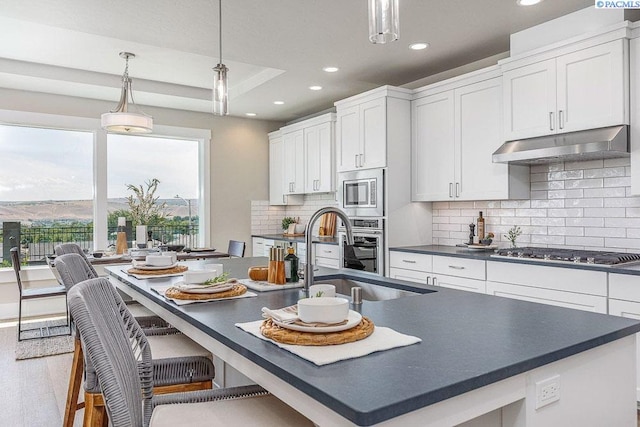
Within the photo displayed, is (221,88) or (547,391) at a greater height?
(221,88)

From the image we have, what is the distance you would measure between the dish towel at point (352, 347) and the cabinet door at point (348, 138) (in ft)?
12.1

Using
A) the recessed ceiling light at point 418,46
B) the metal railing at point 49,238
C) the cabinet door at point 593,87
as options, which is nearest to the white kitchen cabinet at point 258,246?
the metal railing at point 49,238

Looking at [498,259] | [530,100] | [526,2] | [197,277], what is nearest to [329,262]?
[498,259]

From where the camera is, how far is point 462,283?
3.70 meters

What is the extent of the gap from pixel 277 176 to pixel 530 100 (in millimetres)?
4059

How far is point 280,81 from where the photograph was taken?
4887mm

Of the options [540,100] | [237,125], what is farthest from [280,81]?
[540,100]

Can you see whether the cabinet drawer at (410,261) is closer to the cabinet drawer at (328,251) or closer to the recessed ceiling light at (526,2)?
the cabinet drawer at (328,251)

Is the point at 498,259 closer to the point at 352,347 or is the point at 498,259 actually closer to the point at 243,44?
the point at 352,347

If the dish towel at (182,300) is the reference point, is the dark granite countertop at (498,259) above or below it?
above

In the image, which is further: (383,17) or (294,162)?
(294,162)

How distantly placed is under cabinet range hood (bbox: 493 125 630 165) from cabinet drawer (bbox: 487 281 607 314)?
0.93 metres

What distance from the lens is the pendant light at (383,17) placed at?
4.36ft

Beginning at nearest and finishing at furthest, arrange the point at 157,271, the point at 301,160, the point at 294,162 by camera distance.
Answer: the point at 157,271 → the point at 301,160 → the point at 294,162
